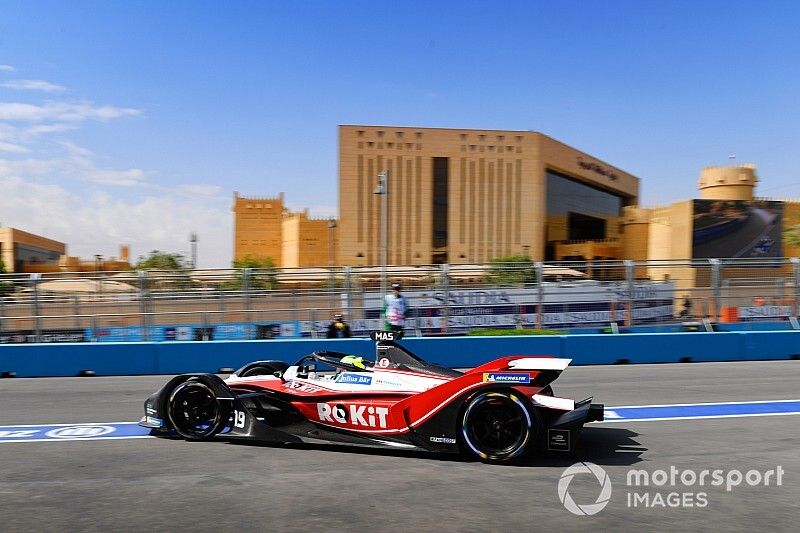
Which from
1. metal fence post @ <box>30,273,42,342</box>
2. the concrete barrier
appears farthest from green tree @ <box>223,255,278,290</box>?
metal fence post @ <box>30,273,42,342</box>

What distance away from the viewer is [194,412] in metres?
7.22

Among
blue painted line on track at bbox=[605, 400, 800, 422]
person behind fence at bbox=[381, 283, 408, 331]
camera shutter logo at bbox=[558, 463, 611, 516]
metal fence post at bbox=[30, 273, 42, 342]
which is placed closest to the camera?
camera shutter logo at bbox=[558, 463, 611, 516]

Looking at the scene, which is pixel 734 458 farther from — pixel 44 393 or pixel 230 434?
pixel 44 393

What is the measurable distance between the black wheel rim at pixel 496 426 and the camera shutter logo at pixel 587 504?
51 cm

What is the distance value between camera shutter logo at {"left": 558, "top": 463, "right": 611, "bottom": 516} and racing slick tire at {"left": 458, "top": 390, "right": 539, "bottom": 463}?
0.45 m

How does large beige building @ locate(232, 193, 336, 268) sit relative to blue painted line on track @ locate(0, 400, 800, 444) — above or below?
above

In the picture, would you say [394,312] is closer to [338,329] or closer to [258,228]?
[338,329]

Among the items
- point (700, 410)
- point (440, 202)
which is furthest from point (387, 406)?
point (440, 202)

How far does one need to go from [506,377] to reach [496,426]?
1.51ft

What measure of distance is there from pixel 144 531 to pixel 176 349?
9.64 m

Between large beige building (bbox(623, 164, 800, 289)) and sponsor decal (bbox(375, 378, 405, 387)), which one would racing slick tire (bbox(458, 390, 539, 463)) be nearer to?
sponsor decal (bbox(375, 378, 405, 387))

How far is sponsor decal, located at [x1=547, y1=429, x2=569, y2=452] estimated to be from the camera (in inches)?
241

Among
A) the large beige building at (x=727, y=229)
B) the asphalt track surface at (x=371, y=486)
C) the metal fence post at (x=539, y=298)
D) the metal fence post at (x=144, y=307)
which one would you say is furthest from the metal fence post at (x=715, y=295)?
the large beige building at (x=727, y=229)
